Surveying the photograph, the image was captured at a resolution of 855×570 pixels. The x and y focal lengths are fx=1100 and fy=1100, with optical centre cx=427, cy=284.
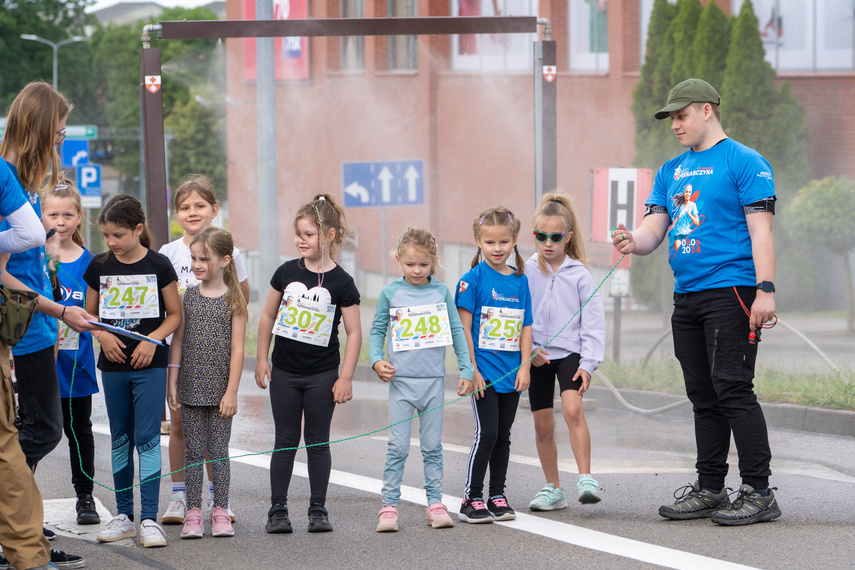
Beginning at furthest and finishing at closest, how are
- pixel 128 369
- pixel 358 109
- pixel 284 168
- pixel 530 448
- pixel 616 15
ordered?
pixel 616 15
pixel 284 168
pixel 358 109
pixel 530 448
pixel 128 369

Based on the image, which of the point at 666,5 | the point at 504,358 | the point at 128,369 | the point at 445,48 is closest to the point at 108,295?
the point at 128,369

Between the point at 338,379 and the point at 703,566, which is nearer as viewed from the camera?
the point at 703,566

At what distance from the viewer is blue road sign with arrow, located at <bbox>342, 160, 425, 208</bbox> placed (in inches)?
453

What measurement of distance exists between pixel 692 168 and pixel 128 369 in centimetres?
293

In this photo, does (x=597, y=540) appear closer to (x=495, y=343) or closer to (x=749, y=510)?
(x=749, y=510)

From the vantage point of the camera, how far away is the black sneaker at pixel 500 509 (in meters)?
5.46

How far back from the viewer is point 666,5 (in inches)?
716

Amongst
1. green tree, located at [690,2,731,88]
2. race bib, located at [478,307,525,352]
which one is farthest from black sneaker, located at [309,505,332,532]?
green tree, located at [690,2,731,88]

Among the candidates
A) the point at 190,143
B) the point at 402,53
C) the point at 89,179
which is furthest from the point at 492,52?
the point at 190,143

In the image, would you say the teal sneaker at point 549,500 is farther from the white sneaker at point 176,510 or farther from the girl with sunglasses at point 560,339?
the white sneaker at point 176,510

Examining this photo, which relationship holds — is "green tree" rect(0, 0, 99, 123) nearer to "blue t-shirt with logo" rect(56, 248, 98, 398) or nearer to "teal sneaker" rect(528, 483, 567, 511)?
"blue t-shirt with logo" rect(56, 248, 98, 398)

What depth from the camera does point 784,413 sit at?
8516 millimetres

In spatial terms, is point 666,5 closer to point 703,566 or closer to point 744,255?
point 744,255

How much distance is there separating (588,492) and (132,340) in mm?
2380
